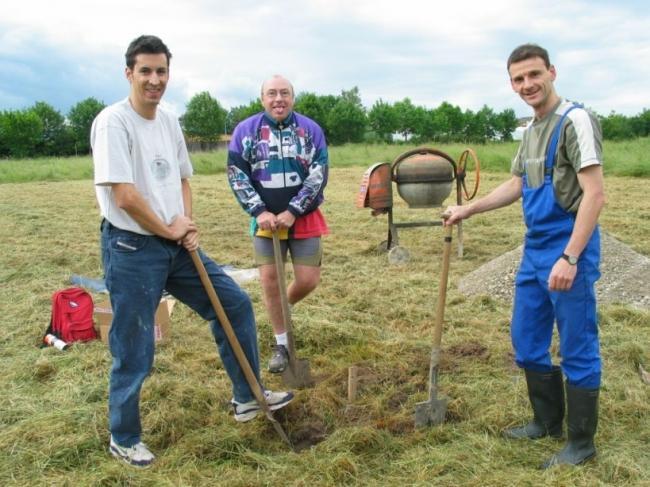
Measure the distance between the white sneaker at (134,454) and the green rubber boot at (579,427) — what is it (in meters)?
1.94

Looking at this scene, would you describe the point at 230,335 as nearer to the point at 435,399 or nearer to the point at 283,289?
the point at 283,289

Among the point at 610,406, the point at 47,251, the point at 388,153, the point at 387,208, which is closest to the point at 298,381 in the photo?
the point at 610,406

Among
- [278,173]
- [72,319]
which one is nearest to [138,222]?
[278,173]

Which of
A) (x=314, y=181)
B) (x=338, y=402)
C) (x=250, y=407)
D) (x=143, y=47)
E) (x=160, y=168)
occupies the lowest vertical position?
(x=338, y=402)

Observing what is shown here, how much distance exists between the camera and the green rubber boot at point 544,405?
3.17 m

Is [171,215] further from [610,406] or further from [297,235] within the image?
[610,406]

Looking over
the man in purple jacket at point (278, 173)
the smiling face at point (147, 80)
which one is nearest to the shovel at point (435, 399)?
the man in purple jacket at point (278, 173)

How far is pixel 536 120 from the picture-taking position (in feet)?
9.60

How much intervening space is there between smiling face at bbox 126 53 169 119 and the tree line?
54.0 metres

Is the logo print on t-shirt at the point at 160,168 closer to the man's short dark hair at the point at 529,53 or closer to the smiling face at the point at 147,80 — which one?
the smiling face at the point at 147,80

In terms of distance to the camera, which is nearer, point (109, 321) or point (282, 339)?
point (282, 339)

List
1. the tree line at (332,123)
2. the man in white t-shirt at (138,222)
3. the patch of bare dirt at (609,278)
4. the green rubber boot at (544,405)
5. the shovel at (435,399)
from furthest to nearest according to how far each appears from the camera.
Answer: the tree line at (332,123)
the patch of bare dirt at (609,278)
the shovel at (435,399)
the green rubber boot at (544,405)
the man in white t-shirt at (138,222)

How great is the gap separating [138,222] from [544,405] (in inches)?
88.7

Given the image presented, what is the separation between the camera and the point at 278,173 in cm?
404
